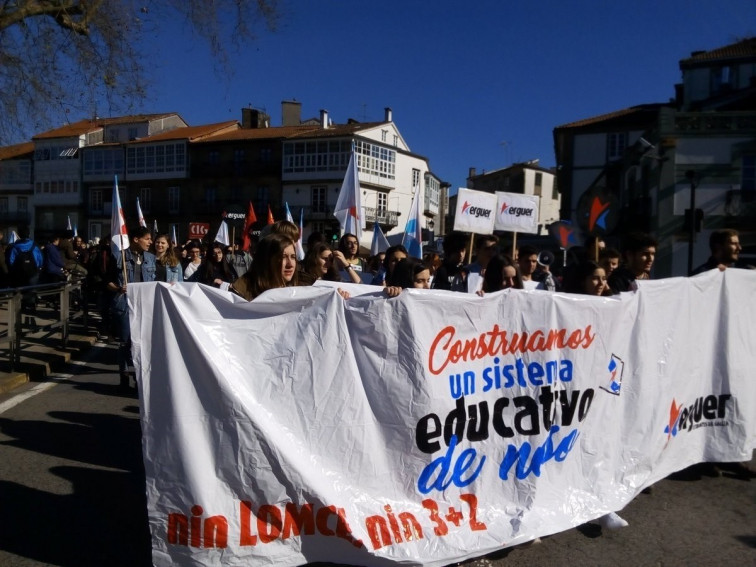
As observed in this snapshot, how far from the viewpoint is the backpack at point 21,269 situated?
11773mm

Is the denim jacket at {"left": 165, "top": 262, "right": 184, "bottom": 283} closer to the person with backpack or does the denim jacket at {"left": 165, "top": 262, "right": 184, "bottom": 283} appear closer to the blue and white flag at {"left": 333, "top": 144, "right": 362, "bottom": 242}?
the blue and white flag at {"left": 333, "top": 144, "right": 362, "bottom": 242}

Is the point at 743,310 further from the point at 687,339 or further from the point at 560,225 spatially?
the point at 560,225

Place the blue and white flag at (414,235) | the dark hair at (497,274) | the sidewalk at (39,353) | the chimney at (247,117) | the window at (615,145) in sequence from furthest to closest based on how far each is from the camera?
the chimney at (247,117) → the window at (615,145) → the blue and white flag at (414,235) → the sidewalk at (39,353) → the dark hair at (497,274)

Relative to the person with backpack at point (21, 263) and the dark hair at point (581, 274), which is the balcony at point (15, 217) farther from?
the dark hair at point (581, 274)

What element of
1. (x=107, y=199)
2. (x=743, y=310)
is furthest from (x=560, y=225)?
(x=107, y=199)

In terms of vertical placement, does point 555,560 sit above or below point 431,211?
below

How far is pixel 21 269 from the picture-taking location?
466 inches

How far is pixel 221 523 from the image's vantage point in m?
3.33

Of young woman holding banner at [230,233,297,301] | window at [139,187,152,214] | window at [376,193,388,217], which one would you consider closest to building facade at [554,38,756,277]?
young woman holding banner at [230,233,297,301]

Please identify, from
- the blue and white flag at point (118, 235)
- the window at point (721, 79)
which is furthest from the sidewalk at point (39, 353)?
the window at point (721, 79)

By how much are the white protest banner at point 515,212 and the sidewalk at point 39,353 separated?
20.9ft

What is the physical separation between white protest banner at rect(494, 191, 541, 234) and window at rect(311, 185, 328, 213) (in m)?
49.7

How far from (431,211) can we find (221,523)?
67.3 m

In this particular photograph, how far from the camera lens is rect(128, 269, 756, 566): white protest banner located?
3379 mm
